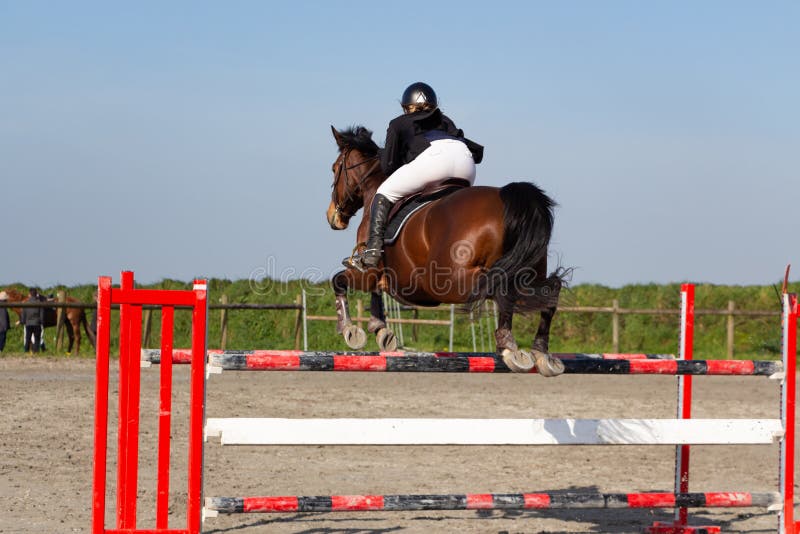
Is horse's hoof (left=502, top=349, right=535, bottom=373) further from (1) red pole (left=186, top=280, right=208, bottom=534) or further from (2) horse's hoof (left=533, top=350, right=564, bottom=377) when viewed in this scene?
(1) red pole (left=186, top=280, right=208, bottom=534)

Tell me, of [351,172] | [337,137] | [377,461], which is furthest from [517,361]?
[377,461]

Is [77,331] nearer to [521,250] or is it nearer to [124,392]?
[124,392]

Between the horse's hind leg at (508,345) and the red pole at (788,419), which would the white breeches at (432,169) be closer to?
the horse's hind leg at (508,345)

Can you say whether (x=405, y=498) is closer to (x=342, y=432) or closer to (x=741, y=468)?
(x=342, y=432)

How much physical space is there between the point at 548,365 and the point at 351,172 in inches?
101

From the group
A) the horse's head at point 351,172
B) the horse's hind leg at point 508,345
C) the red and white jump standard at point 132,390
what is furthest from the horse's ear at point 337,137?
the red and white jump standard at point 132,390

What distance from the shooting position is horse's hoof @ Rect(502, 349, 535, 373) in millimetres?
4855

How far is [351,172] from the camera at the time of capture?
698cm

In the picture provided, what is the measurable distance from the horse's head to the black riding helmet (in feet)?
2.54

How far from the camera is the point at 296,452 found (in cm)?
948

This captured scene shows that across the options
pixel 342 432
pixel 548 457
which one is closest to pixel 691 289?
pixel 342 432

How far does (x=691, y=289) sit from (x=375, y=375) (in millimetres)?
12161

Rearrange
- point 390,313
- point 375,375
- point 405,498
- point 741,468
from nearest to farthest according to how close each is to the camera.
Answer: point 405,498 → point 741,468 → point 375,375 → point 390,313

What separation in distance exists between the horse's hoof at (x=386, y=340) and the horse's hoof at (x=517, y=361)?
111 centimetres
